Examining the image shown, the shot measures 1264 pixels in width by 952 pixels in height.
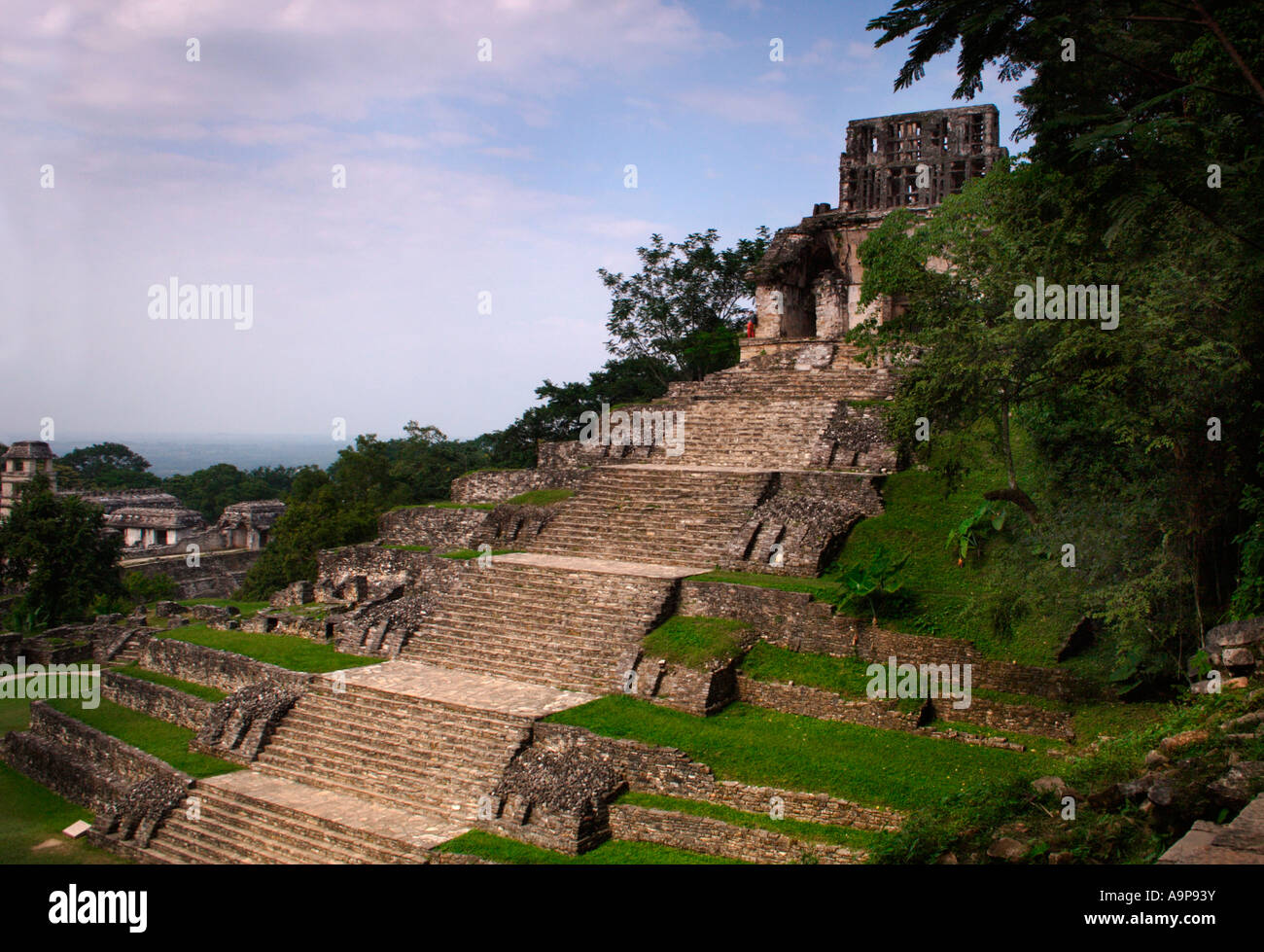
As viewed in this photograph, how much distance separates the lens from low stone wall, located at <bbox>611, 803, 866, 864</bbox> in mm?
8117

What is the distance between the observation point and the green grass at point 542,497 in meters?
17.4

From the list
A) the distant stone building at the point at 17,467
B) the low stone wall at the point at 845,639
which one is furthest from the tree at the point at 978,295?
the distant stone building at the point at 17,467

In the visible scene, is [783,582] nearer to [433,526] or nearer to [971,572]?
[971,572]

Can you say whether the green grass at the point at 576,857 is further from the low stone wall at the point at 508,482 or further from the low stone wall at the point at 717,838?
the low stone wall at the point at 508,482

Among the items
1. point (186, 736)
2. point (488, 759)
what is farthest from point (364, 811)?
point (186, 736)

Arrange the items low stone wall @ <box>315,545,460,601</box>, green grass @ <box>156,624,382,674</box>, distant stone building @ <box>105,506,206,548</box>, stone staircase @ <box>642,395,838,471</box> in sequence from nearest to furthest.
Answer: green grass @ <box>156,624,382,674</box>
low stone wall @ <box>315,545,460,601</box>
stone staircase @ <box>642,395,838,471</box>
distant stone building @ <box>105,506,206,548</box>

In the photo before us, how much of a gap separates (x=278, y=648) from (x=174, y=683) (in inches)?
70.8

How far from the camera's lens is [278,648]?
14789 millimetres

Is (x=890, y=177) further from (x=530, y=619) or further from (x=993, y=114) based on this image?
(x=530, y=619)

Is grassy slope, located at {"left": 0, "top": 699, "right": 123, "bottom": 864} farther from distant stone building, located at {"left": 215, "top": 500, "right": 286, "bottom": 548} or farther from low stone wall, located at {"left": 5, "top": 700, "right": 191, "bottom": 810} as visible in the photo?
distant stone building, located at {"left": 215, "top": 500, "right": 286, "bottom": 548}

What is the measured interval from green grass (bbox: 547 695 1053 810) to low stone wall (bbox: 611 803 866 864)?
0.61m

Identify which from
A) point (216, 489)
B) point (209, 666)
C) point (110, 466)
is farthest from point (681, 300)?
point (110, 466)

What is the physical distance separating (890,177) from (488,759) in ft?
62.3

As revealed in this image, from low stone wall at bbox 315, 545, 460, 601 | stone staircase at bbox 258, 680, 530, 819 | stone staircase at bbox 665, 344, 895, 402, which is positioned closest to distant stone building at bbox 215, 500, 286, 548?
low stone wall at bbox 315, 545, 460, 601
